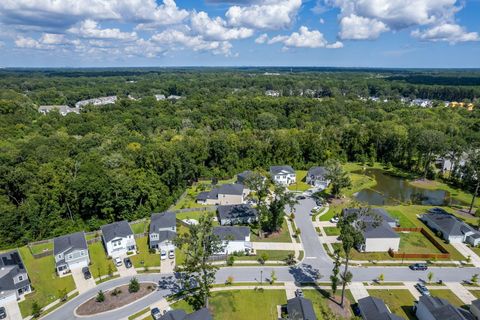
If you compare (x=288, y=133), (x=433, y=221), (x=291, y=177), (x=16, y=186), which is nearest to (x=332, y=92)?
(x=288, y=133)

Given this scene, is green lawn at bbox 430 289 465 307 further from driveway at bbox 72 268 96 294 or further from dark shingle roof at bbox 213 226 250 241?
driveway at bbox 72 268 96 294

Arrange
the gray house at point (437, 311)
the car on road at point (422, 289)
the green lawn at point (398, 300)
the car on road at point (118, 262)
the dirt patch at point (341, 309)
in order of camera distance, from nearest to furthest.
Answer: the gray house at point (437, 311), the dirt patch at point (341, 309), the green lawn at point (398, 300), the car on road at point (422, 289), the car on road at point (118, 262)

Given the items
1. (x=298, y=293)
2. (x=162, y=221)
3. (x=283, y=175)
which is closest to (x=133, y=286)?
(x=162, y=221)

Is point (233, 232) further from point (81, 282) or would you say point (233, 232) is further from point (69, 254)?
point (69, 254)

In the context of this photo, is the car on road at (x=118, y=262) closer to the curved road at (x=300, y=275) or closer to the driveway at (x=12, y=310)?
the curved road at (x=300, y=275)

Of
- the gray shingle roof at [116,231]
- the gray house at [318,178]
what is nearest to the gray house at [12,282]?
the gray shingle roof at [116,231]

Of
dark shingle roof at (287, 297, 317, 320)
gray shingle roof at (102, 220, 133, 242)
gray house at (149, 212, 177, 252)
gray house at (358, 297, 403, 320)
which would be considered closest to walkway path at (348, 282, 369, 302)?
A: gray house at (358, 297, 403, 320)

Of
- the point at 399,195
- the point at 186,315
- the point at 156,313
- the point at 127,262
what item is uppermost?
the point at 186,315
